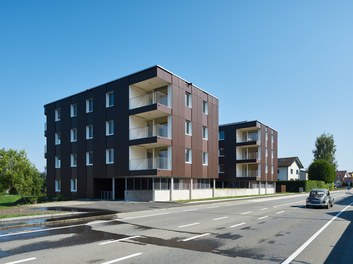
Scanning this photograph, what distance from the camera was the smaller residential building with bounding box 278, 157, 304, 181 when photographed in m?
81.4

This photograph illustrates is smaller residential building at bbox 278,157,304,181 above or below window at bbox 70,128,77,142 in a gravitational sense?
below

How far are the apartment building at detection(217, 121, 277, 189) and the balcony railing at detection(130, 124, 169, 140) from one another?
26.8 meters

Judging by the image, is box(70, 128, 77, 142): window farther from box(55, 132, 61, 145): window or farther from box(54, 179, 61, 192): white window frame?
box(54, 179, 61, 192): white window frame


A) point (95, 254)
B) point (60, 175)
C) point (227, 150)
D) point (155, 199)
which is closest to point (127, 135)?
point (155, 199)

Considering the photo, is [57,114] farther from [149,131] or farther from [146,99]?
[149,131]

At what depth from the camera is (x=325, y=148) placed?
97312 mm

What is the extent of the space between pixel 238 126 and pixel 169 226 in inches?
1726

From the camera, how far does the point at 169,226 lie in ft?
44.0

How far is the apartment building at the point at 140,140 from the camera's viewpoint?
99.1 feet

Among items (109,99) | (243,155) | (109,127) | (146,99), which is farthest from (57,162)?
(243,155)

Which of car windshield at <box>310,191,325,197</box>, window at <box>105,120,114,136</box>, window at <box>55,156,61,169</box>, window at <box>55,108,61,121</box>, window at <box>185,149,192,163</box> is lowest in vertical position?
car windshield at <box>310,191,325,197</box>

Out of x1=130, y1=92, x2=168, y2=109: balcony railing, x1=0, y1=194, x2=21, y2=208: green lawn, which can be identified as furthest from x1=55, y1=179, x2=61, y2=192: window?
x1=130, y1=92, x2=168, y2=109: balcony railing

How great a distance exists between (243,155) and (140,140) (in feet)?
103

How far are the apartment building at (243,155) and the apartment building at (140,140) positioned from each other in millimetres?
17389
